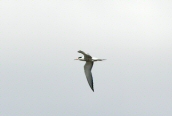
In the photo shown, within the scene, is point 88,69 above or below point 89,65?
below

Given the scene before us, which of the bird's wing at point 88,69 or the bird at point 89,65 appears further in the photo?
the bird's wing at point 88,69

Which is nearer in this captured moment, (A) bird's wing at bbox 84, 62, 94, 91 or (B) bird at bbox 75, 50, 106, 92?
(B) bird at bbox 75, 50, 106, 92

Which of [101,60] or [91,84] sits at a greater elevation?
[101,60]

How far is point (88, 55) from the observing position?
33.0 metres

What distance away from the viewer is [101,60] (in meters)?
32.8

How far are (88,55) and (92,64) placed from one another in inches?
81.7

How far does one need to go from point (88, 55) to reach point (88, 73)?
8.89 ft

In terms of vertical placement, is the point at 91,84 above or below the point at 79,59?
below

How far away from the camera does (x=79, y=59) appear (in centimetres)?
3453

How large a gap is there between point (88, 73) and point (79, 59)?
1920 mm

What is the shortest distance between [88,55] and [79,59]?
186cm

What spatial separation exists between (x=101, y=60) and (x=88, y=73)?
2.84 m

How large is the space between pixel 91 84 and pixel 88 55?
3.23 meters

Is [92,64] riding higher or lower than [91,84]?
higher
